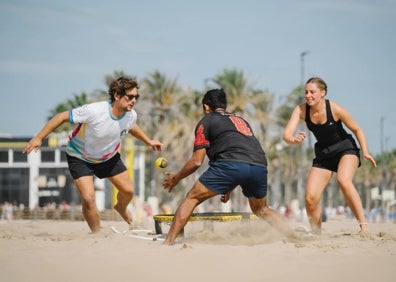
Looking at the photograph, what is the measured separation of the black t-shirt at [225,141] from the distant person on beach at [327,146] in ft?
3.75

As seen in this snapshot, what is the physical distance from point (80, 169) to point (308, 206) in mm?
3003

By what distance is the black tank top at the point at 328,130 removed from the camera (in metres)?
9.77

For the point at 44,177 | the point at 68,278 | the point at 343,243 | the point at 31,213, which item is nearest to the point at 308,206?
the point at 343,243

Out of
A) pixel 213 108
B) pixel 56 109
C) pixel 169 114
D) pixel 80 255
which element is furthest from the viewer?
pixel 56 109

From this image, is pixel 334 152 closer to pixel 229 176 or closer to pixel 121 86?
pixel 229 176

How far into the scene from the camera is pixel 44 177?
66438 mm

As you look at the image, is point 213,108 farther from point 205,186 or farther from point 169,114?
point 169,114

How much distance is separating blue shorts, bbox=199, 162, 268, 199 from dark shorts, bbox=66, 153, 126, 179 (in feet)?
7.59

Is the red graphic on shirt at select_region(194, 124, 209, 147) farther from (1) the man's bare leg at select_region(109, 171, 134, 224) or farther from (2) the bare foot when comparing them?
(2) the bare foot

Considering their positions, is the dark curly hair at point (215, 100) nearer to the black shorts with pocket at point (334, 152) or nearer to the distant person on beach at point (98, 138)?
the distant person on beach at point (98, 138)

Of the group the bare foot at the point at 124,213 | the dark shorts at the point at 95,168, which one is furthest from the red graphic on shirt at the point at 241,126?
the bare foot at the point at 124,213

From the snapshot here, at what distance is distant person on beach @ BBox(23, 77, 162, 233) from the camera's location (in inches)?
381


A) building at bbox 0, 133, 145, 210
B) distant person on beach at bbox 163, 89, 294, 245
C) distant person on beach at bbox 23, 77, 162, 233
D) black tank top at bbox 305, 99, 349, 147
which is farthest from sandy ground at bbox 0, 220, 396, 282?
building at bbox 0, 133, 145, 210

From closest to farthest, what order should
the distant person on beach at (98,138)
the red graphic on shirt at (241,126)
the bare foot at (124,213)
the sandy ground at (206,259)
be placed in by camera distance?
the sandy ground at (206,259), the red graphic on shirt at (241,126), the distant person on beach at (98,138), the bare foot at (124,213)
